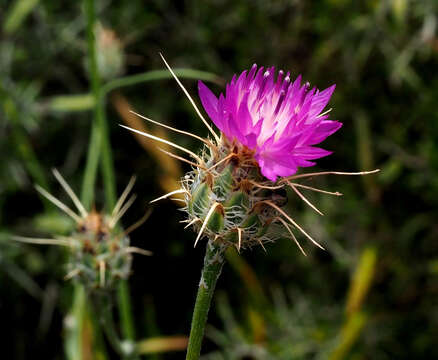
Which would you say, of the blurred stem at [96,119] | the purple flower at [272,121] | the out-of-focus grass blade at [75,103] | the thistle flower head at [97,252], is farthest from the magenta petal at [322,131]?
the out-of-focus grass blade at [75,103]

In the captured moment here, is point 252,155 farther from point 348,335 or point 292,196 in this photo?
point 292,196

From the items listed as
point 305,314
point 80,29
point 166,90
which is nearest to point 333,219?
point 305,314

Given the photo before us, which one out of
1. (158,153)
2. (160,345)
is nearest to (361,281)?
(160,345)

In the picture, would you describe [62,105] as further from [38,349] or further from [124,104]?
[38,349]

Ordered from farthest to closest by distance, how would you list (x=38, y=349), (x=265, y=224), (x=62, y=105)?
(x=38, y=349) → (x=62, y=105) → (x=265, y=224)

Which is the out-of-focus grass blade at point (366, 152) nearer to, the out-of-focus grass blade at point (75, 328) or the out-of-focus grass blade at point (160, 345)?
the out-of-focus grass blade at point (160, 345)
